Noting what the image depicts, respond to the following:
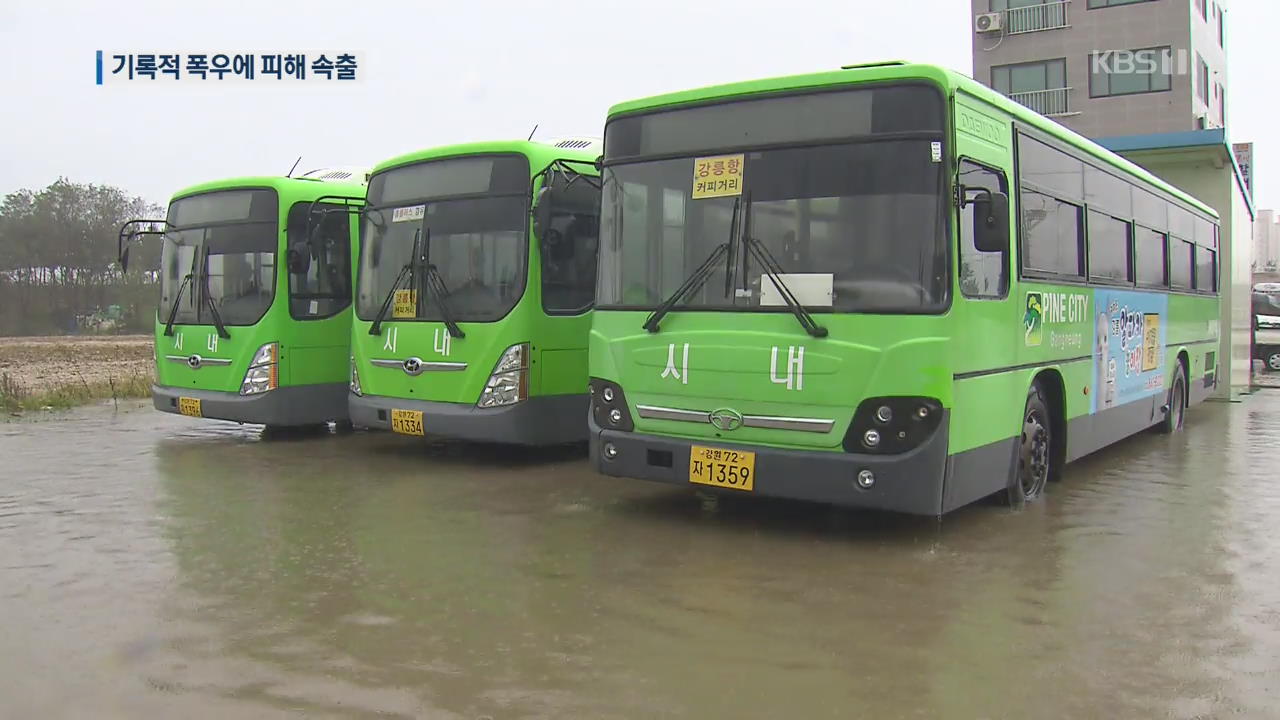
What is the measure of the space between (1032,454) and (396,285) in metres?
5.88

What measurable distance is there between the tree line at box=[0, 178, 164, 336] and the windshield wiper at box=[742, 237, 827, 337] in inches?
2243

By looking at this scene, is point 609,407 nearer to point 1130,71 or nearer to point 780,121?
point 780,121

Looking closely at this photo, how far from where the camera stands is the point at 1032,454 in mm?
8336

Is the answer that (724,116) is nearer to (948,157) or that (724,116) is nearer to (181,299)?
(948,157)

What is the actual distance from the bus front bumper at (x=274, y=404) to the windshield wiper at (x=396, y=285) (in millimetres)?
1780

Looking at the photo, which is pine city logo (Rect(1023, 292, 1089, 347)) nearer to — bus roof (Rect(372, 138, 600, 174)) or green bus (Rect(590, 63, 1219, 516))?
green bus (Rect(590, 63, 1219, 516))

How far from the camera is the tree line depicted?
60.8 meters

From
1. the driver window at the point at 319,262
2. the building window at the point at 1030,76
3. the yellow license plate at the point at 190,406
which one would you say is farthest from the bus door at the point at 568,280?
the building window at the point at 1030,76

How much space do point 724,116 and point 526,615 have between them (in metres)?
3.47

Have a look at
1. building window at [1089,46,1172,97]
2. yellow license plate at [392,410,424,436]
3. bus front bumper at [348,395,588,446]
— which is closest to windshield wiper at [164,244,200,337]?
bus front bumper at [348,395,588,446]

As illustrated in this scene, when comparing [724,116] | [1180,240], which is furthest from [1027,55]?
[724,116]

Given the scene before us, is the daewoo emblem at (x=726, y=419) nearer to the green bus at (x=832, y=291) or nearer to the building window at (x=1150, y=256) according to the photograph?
the green bus at (x=832, y=291)

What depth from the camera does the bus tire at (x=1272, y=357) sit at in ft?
87.5

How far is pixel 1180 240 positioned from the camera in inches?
506
